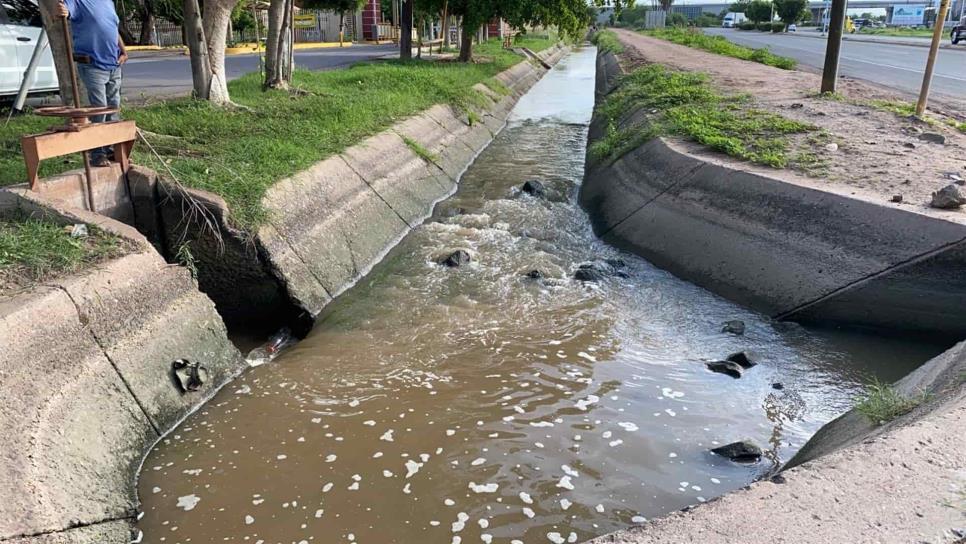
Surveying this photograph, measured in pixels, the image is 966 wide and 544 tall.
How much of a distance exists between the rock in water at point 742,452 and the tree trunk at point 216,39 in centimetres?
831

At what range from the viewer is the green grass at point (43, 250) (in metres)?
4.22

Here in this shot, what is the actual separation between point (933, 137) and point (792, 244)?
360 cm

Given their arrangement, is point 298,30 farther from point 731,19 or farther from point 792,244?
point 731,19

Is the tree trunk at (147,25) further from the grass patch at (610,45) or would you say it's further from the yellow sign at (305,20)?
the grass patch at (610,45)

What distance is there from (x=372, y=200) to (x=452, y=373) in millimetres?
3720

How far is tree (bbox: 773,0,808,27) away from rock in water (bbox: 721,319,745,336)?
214 feet

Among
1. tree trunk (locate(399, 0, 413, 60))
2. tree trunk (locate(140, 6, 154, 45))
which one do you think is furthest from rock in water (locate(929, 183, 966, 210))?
tree trunk (locate(140, 6, 154, 45))

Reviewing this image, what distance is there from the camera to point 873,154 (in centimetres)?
771

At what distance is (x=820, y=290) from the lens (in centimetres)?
596

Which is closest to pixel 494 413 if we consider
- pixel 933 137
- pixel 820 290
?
pixel 820 290

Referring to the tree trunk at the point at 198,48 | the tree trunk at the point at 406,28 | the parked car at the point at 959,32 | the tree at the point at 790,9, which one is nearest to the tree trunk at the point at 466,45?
the tree trunk at the point at 406,28

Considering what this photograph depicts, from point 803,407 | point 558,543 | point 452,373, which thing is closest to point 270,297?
point 452,373

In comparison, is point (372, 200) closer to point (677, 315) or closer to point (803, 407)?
point (677, 315)

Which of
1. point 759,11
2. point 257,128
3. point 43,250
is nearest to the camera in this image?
point 43,250
